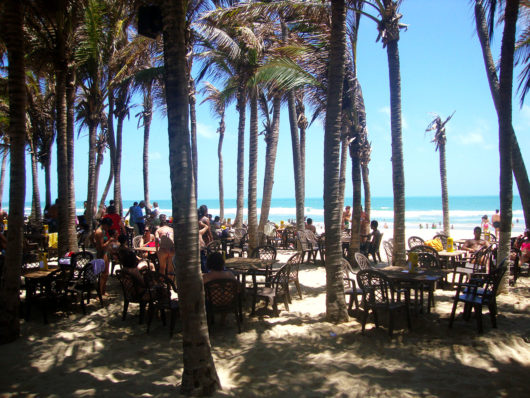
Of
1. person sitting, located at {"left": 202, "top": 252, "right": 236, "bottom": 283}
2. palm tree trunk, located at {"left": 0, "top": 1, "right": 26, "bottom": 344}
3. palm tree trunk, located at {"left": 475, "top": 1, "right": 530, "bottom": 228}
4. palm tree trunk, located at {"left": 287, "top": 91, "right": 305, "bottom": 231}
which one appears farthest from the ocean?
palm tree trunk, located at {"left": 0, "top": 1, "right": 26, "bottom": 344}

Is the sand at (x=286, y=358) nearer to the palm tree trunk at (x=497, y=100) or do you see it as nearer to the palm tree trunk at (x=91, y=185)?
the palm tree trunk at (x=497, y=100)

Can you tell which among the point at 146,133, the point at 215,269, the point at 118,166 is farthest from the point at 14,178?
the point at 146,133

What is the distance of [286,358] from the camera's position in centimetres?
496

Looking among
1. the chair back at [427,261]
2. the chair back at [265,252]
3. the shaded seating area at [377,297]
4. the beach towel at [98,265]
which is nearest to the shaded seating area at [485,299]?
the shaded seating area at [377,297]

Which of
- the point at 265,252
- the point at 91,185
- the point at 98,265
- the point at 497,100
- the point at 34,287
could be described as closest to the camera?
the point at 34,287

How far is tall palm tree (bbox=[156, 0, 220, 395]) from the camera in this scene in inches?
150

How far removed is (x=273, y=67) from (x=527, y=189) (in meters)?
6.91

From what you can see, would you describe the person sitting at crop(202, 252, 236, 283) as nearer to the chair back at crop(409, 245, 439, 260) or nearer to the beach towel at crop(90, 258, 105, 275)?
the beach towel at crop(90, 258, 105, 275)

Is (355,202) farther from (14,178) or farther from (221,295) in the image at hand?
(14,178)

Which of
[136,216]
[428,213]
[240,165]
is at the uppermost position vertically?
[240,165]

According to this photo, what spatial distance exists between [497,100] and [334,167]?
6.41 metres

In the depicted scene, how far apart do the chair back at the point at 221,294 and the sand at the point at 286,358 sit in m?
0.47

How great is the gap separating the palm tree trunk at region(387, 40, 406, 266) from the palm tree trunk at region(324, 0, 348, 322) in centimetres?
289

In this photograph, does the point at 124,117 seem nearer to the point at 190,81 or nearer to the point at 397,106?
the point at 190,81
